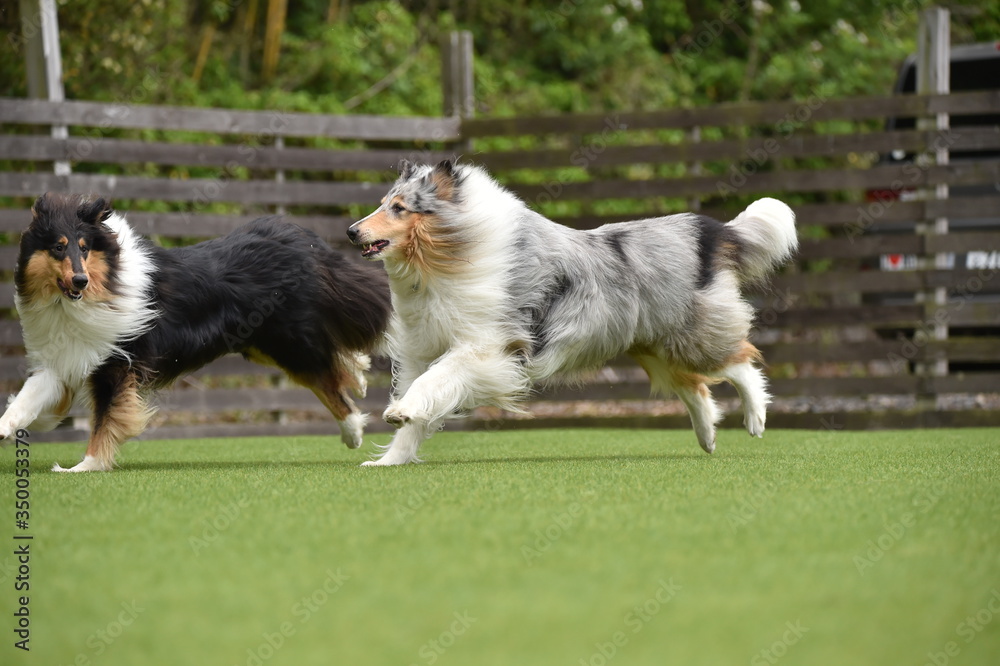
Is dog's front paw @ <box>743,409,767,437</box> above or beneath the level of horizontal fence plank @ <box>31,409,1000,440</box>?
above

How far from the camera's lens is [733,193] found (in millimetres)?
8062

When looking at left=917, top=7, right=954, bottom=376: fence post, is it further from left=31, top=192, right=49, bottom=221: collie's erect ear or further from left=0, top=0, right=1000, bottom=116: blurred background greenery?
left=31, top=192, right=49, bottom=221: collie's erect ear

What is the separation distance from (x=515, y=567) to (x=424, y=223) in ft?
8.61

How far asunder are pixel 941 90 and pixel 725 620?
670 cm

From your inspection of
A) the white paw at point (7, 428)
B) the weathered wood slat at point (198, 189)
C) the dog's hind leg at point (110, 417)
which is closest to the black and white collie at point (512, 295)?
the dog's hind leg at point (110, 417)

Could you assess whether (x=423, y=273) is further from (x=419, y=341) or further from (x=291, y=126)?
(x=291, y=126)

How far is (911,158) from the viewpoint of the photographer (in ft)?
29.5

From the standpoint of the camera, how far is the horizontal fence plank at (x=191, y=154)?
24.5 feet

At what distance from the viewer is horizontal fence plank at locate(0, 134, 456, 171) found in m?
7.48

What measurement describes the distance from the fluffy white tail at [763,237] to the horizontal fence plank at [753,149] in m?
2.19

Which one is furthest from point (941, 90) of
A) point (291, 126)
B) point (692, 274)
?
point (291, 126)

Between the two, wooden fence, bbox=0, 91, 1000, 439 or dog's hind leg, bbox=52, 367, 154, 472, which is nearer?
dog's hind leg, bbox=52, 367, 154, 472

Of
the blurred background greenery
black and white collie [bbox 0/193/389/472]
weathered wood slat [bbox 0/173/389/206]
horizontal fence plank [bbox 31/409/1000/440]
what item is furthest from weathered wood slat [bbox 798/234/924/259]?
the blurred background greenery

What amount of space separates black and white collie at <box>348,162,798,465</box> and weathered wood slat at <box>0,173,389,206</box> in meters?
3.25
